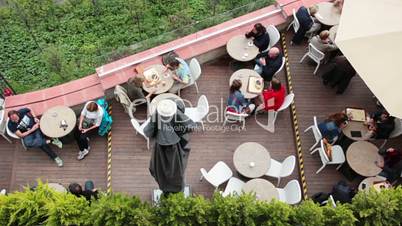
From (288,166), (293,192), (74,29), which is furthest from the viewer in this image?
(74,29)

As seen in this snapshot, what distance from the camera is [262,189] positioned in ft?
27.7

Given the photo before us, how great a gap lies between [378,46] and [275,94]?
91.7 inches

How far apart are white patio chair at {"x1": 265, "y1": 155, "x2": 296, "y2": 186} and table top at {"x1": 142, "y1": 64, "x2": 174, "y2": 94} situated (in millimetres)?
2896

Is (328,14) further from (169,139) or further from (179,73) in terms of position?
(169,139)

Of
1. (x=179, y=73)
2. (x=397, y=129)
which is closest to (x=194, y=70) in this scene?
(x=179, y=73)

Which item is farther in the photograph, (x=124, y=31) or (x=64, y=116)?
(x=124, y=31)

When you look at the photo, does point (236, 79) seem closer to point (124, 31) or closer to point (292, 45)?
point (292, 45)

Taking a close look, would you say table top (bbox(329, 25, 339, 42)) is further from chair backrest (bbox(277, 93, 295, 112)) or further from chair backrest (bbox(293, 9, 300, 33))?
→ chair backrest (bbox(277, 93, 295, 112))

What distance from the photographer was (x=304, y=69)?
10.7m

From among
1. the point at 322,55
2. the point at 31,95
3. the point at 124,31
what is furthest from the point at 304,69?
the point at 31,95

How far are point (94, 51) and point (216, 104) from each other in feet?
14.7

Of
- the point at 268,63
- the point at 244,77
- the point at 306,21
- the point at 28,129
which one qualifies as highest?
the point at 306,21

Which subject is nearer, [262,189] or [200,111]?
[262,189]

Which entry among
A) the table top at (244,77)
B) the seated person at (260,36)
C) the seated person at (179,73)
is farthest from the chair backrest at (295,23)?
the seated person at (179,73)
